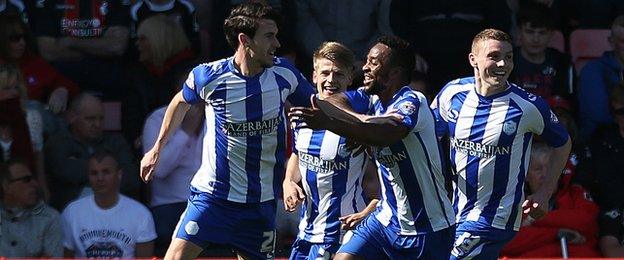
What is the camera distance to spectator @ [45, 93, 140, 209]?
12.7 metres

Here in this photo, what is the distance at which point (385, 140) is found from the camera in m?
8.56

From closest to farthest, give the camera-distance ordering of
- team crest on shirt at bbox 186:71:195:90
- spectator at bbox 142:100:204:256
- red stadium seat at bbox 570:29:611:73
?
team crest on shirt at bbox 186:71:195:90 → spectator at bbox 142:100:204:256 → red stadium seat at bbox 570:29:611:73

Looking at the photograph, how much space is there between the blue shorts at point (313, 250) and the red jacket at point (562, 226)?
2.11 m

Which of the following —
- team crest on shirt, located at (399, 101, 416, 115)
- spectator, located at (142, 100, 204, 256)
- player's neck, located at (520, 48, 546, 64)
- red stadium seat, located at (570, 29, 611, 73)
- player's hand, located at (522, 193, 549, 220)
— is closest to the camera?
team crest on shirt, located at (399, 101, 416, 115)

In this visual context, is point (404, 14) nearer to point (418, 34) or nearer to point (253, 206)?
point (418, 34)

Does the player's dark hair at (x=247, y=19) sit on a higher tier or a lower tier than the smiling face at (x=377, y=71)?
higher

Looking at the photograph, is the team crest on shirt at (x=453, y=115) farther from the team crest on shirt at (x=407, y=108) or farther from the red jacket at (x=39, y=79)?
the red jacket at (x=39, y=79)

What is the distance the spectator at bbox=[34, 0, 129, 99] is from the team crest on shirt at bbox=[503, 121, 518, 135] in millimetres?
4164

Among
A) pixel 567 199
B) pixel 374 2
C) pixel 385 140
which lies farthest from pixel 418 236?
pixel 374 2

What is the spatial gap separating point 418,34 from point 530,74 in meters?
0.84

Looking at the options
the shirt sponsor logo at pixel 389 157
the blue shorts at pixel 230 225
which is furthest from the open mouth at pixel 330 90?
the shirt sponsor logo at pixel 389 157

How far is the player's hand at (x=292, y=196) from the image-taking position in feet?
33.3

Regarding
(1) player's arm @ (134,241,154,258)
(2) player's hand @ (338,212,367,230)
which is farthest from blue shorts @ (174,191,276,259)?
(1) player's arm @ (134,241,154,258)

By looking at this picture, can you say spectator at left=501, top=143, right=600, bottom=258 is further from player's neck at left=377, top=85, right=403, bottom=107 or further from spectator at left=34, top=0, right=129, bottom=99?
player's neck at left=377, top=85, right=403, bottom=107
